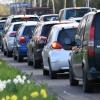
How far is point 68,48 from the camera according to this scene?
820 inches

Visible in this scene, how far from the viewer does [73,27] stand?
2162cm

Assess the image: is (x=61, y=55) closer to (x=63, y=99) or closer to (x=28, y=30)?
(x=63, y=99)

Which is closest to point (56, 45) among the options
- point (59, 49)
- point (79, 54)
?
point (59, 49)

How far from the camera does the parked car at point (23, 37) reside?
30.8m

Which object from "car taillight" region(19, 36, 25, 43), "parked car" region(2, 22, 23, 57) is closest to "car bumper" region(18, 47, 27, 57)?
"car taillight" region(19, 36, 25, 43)

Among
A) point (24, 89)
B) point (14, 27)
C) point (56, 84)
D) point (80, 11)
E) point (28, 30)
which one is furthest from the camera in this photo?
point (80, 11)

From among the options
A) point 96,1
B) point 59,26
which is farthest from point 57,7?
point 59,26

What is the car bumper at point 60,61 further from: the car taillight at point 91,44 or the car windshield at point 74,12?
the car windshield at point 74,12

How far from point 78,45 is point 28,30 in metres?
13.9

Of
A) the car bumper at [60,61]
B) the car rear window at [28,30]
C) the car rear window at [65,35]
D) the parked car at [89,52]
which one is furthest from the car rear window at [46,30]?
the parked car at [89,52]

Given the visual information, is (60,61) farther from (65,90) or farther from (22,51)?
(22,51)

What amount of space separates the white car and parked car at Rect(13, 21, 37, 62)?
900 cm

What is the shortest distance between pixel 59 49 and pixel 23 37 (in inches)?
398

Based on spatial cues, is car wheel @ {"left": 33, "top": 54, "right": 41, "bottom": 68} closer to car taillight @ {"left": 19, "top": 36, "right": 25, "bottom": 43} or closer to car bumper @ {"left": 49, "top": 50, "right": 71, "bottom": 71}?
car taillight @ {"left": 19, "top": 36, "right": 25, "bottom": 43}
